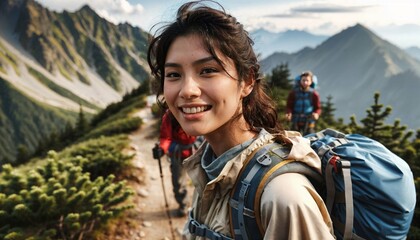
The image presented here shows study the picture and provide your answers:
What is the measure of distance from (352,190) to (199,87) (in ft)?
2.95

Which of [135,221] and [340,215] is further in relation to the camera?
[135,221]

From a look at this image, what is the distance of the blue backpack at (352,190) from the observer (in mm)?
1438

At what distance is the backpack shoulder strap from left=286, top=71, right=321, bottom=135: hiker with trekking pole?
7.40 m

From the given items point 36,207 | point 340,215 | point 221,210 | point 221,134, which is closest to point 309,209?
point 340,215

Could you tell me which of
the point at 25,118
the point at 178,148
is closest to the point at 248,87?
the point at 178,148

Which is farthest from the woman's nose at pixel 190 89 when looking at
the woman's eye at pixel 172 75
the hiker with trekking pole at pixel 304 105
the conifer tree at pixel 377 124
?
the hiker with trekking pole at pixel 304 105

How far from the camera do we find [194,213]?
1929mm

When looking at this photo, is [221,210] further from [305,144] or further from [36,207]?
[36,207]

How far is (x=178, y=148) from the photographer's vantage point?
6316 millimetres

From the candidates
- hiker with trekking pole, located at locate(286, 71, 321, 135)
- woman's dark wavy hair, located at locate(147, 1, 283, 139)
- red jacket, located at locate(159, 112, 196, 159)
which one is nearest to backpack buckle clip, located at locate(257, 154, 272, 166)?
woman's dark wavy hair, located at locate(147, 1, 283, 139)

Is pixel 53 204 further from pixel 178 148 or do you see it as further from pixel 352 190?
pixel 352 190

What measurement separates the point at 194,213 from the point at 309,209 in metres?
0.82

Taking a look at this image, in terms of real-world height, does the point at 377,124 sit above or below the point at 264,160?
below

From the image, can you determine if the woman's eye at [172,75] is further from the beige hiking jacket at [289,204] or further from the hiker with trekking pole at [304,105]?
the hiker with trekking pole at [304,105]
